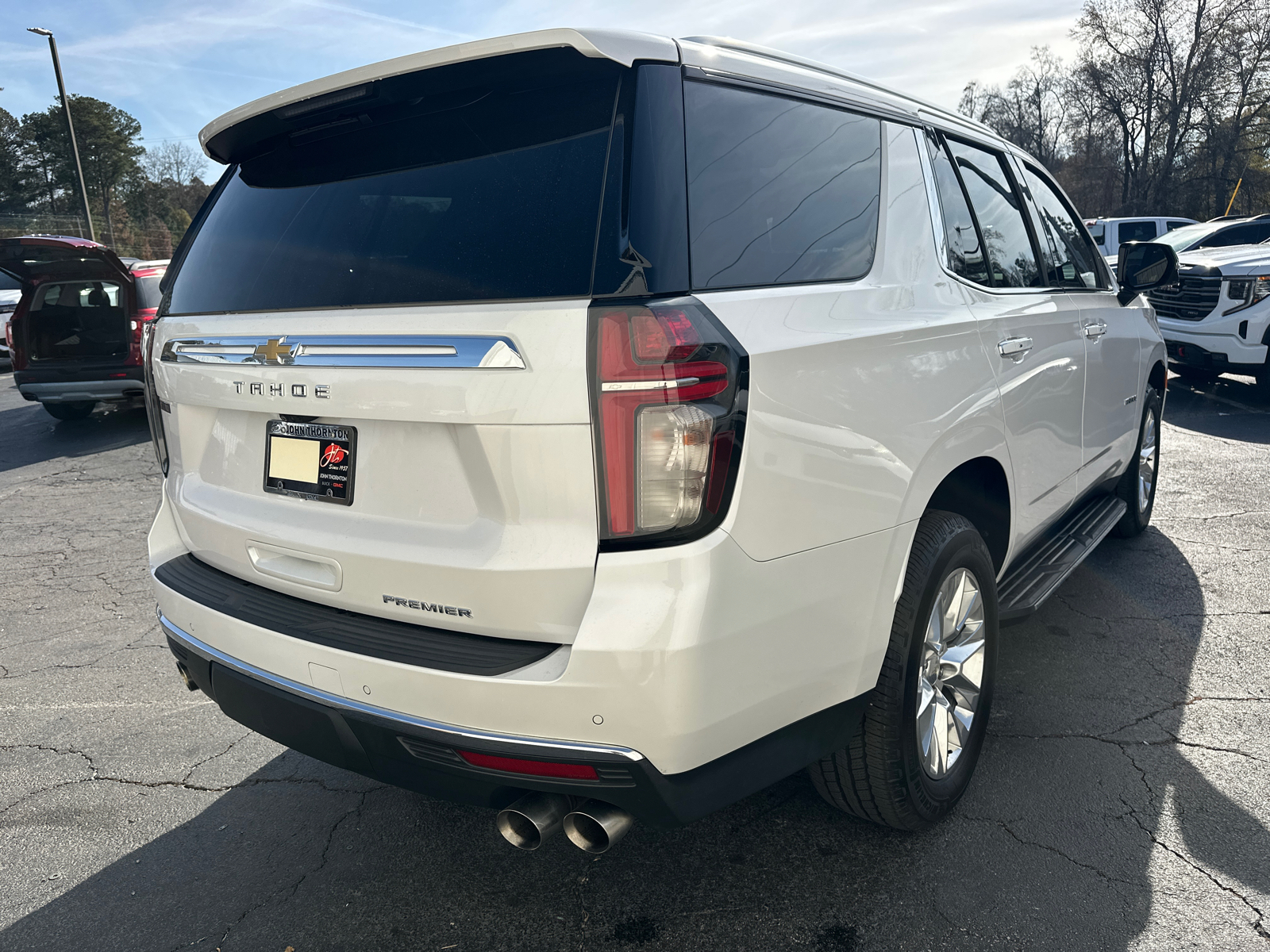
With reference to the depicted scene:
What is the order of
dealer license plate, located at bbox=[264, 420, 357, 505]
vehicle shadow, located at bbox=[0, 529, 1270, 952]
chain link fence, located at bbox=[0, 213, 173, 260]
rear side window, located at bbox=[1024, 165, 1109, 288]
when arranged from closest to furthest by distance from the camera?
dealer license plate, located at bbox=[264, 420, 357, 505]
vehicle shadow, located at bbox=[0, 529, 1270, 952]
rear side window, located at bbox=[1024, 165, 1109, 288]
chain link fence, located at bbox=[0, 213, 173, 260]

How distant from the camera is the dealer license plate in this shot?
2.00m

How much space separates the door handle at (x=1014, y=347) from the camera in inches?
106

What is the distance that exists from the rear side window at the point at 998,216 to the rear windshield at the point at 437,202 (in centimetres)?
158

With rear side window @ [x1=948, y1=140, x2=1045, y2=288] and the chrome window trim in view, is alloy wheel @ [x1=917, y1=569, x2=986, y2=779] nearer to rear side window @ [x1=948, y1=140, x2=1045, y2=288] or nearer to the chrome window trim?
rear side window @ [x1=948, y1=140, x2=1045, y2=288]

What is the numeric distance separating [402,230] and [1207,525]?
5078 mm

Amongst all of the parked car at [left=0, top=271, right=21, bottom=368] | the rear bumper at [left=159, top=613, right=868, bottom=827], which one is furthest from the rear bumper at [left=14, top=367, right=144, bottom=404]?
the rear bumper at [left=159, top=613, right=868, bottom=827]

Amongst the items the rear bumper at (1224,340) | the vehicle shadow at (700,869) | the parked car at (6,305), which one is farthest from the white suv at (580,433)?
the parked car at (6,305)

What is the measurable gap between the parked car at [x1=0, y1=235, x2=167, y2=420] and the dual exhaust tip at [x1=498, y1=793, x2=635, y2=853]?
8420mm

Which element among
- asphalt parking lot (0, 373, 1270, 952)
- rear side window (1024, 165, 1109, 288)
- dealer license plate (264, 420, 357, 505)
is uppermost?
rear side window (1024, 165, 1109, 288)

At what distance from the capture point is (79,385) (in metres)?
9.29

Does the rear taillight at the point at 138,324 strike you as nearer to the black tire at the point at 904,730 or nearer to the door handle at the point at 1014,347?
the door handle at the point at 1014,347

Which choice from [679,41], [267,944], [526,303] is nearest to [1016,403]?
[679,41]

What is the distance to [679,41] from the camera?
6.22ft

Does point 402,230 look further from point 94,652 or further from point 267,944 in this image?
point 94,652
